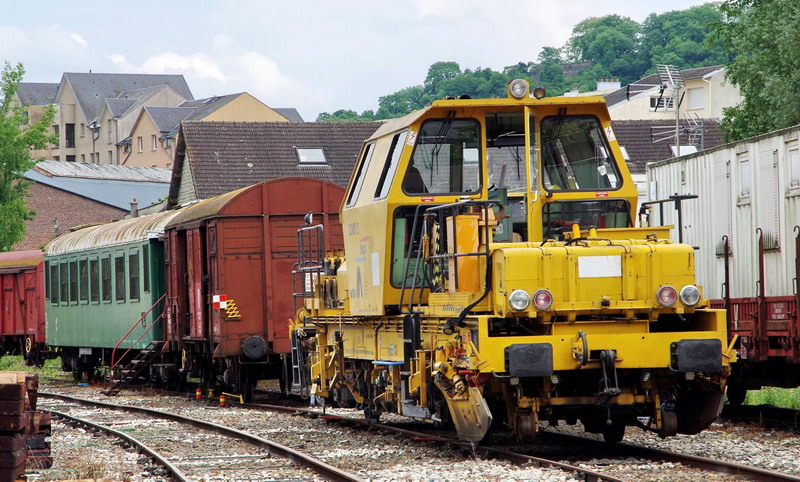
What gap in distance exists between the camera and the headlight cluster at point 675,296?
31.6ft

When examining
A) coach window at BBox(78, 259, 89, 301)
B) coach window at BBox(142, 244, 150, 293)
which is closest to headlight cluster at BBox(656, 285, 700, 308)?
coach window at BBox(142, 244, 150, 293)

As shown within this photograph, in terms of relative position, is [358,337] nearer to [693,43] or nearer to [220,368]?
[220,368]

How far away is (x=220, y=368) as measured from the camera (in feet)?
66.0

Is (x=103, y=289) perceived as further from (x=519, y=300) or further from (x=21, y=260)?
(x=519, y=300)

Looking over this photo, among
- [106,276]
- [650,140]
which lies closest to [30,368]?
[106,276]

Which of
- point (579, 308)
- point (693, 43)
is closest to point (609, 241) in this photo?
point (579, 308)

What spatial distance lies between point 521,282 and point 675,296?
1.27 metres

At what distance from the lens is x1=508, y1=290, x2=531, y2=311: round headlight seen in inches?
368

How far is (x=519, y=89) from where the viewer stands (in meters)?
10.9

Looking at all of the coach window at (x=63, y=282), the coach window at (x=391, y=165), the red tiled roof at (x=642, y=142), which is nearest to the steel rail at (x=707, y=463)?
the coach window at (x=391, y=165)

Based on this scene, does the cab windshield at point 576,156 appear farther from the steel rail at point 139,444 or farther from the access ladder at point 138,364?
the access ladder at point 138,364

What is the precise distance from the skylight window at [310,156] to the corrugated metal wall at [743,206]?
89.2ft

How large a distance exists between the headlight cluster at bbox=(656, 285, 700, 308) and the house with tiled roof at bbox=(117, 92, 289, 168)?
226ft

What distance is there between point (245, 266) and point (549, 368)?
1013cm
